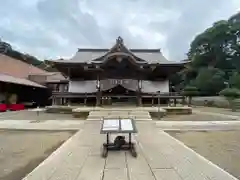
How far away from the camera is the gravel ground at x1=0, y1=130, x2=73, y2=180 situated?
170 inches

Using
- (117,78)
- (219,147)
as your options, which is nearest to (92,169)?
(219,147)

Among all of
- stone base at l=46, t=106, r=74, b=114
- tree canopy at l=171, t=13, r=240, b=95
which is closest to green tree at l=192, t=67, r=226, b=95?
tree canopy at l=171, t=13, r=240, b=95

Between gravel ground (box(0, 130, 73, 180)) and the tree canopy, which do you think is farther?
the tree canopy

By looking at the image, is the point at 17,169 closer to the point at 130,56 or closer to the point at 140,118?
the point at 140,118

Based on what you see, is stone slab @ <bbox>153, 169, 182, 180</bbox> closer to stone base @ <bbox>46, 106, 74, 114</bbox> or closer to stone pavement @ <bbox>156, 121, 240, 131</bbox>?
stone pavement @ <bbox>156, 121, 240, 131</bbox>

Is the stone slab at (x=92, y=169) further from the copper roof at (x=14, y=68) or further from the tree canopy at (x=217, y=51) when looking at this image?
the tree canopy at (x=217, y=51)

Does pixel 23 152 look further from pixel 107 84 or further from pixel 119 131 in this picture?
pixel 107 84

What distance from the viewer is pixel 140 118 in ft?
38.7

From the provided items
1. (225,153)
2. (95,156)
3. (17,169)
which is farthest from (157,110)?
(17,169)

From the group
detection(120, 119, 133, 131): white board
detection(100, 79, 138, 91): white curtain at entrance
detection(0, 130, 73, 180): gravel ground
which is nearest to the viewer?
detection(0, 130, 73, 180): gravel ground

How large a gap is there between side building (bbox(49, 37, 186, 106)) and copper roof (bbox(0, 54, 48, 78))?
1104cm

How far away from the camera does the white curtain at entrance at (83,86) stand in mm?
18375

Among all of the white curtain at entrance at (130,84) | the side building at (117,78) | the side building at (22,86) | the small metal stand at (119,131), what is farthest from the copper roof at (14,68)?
the small metal stand at (119,131)

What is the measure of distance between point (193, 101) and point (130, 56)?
787 inches
